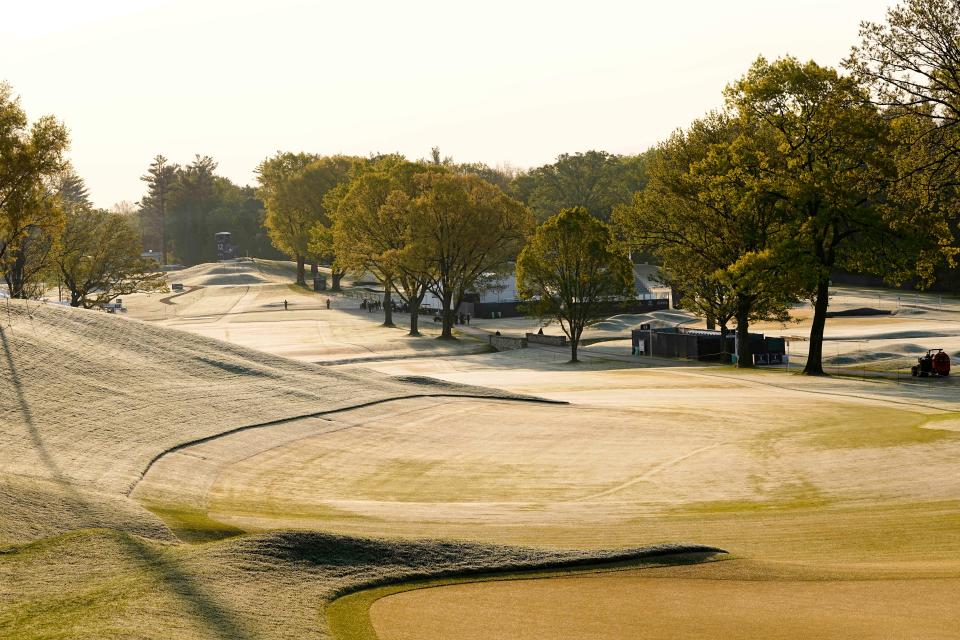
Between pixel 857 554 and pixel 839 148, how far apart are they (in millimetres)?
43181

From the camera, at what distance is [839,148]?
58875 millimetres

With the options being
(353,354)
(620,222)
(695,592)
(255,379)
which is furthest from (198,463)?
(353,354)

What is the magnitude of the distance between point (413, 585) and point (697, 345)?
65597 millimetres

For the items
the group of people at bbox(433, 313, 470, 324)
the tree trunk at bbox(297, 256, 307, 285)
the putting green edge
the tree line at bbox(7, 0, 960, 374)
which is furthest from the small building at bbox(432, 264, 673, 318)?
→ the putting green edge

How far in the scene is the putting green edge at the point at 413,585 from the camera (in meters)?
14.7

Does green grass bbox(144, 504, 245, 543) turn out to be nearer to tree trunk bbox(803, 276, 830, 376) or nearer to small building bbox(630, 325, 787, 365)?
tree trunk bbox(803, 276, 830, 376)

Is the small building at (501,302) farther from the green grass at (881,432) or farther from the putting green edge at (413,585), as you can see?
the putting green edge at (413,585)

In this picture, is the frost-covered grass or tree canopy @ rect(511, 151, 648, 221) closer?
the frost-covered grass

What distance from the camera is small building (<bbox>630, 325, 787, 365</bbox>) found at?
74.6 meters

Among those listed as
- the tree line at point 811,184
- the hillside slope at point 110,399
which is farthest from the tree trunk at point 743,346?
the hillside slope at point 110,399

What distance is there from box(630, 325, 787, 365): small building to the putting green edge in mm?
57289

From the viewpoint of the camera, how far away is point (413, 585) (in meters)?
17.2

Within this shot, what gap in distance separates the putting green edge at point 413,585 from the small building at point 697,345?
57.3m

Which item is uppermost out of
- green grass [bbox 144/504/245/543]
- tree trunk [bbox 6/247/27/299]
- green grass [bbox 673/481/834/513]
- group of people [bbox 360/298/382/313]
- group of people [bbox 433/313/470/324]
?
tree trunk [bbox 6/247/27/299]
